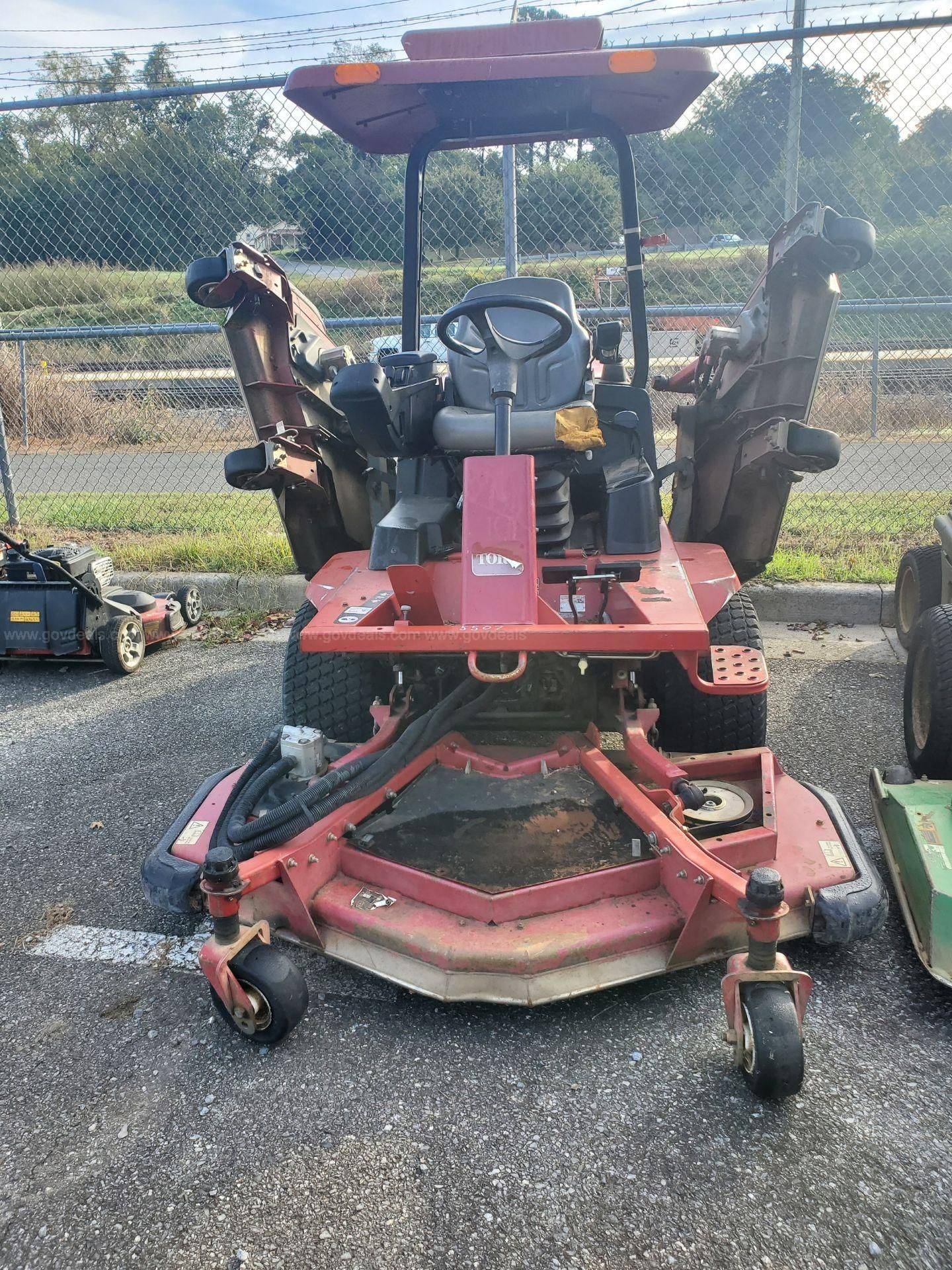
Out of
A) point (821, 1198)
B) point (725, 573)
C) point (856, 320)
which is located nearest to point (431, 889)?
point (821, 1198)

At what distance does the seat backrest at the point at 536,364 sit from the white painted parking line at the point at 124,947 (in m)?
1.96

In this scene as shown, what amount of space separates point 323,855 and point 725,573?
165cm

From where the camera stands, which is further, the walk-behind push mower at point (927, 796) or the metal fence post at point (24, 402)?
the metal fence post at point (24, 402)

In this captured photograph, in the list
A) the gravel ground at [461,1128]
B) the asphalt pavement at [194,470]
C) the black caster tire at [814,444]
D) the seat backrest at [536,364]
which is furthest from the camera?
the asphalt pavement at [194,470]

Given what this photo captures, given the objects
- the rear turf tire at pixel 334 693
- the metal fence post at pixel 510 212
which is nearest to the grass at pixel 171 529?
the metal fence post at pixel 510 212

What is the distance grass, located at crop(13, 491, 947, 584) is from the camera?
5.70 meters

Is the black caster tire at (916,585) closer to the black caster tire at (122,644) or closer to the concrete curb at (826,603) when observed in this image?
the concrete curb at (826,603)

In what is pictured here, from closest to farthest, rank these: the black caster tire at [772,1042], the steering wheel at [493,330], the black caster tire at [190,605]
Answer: the black caster tire at [772,1042]
the steering wheel at [493,330]
the black caster tire at [190,605]

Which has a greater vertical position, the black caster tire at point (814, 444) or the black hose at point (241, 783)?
the black caster tire at point (814, 444)

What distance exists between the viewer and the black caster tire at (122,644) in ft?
15.4

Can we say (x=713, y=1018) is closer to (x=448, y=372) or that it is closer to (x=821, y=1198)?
(x=821, y=1198)

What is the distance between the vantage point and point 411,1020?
7.24 ft

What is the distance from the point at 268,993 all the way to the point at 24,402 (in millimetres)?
8448

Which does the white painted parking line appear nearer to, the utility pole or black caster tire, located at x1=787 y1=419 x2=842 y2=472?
black caster tire, located at x1=787 y1=419 x2=842 y2=472
